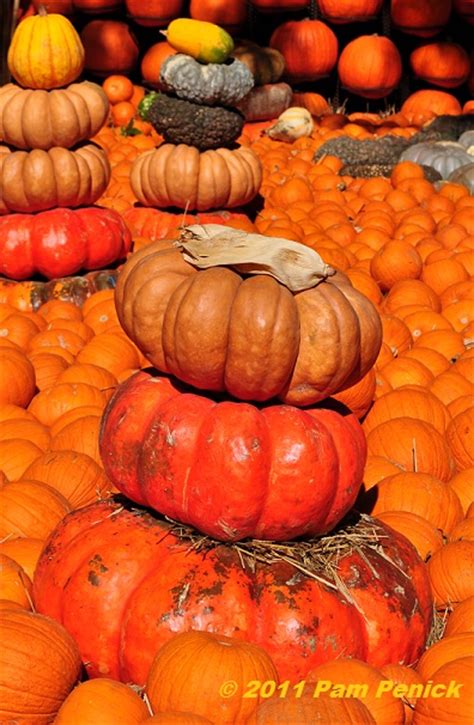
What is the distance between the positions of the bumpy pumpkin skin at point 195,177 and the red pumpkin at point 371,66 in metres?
5.89

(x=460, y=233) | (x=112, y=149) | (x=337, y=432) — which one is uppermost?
(x=337, y=432)

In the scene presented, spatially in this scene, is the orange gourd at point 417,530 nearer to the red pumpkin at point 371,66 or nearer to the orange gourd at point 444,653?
the orange gourd at point 444,653

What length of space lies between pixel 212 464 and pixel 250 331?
0.42 metres

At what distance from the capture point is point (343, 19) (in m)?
14.2

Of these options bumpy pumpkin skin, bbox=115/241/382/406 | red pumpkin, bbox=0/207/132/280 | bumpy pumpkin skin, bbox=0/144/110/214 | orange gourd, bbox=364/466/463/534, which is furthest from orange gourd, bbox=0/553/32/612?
bumpy pumpkin skin, bbox=0/144/110/214

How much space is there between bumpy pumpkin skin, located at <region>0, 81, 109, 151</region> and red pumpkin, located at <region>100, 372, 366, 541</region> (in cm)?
414

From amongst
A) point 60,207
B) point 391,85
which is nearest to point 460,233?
point 60,207

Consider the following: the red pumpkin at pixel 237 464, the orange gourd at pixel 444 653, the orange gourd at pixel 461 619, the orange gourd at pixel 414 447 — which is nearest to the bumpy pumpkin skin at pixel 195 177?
the orange gourd at pixel 414 447

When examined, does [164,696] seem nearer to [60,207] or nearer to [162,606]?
[162,606]

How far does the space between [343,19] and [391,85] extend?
1.19 meters

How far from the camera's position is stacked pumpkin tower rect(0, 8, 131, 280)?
22.2 feet

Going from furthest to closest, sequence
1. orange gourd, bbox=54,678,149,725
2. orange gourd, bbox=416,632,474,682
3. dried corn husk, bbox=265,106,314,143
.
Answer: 1. dried corn husk, bbox=265,106,314,143
2. orange gourd, bbox=416,632,474,682
3. orange gourd, bbox=54,678,149,725

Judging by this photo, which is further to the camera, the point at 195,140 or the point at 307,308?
the point at 195,140

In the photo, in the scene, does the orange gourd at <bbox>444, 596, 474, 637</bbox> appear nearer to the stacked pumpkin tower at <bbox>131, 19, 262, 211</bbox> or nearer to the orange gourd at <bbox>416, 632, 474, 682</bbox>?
the orange gourd at <bbox>416, 632, 474, 682</bbox>
